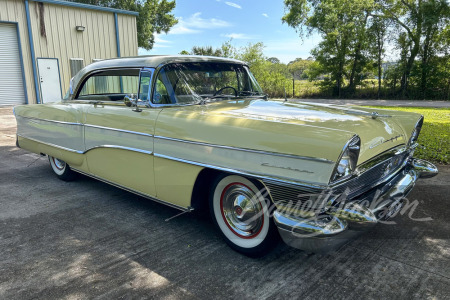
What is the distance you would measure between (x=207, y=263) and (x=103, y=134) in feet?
5.74

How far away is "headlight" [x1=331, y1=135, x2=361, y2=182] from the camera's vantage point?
2064 mm

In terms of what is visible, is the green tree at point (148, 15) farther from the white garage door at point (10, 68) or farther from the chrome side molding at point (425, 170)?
the chrome side molding at point (425, 170)

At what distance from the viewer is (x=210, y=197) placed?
Result: 2.71 m

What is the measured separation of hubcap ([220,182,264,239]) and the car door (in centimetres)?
74

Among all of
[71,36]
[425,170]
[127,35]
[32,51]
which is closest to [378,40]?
[127,35]

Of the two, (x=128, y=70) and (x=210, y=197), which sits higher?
(x=128, y=70)

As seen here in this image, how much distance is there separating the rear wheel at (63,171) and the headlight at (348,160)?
361 centimetres

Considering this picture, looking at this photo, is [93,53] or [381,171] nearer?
[381,171]

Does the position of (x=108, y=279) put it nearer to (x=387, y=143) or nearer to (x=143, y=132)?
(x=143, y=132)

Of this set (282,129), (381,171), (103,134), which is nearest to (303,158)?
(282,129)

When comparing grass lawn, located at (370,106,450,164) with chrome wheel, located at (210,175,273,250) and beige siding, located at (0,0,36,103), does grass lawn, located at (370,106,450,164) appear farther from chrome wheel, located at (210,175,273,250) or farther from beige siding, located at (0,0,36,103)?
beige siding, located at (0,0,36,103)

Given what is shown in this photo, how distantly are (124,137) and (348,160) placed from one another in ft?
6.63

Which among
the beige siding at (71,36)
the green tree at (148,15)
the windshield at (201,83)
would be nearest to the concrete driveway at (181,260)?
the windshield at (201,83)

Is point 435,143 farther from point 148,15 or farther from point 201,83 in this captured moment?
point 148,15
